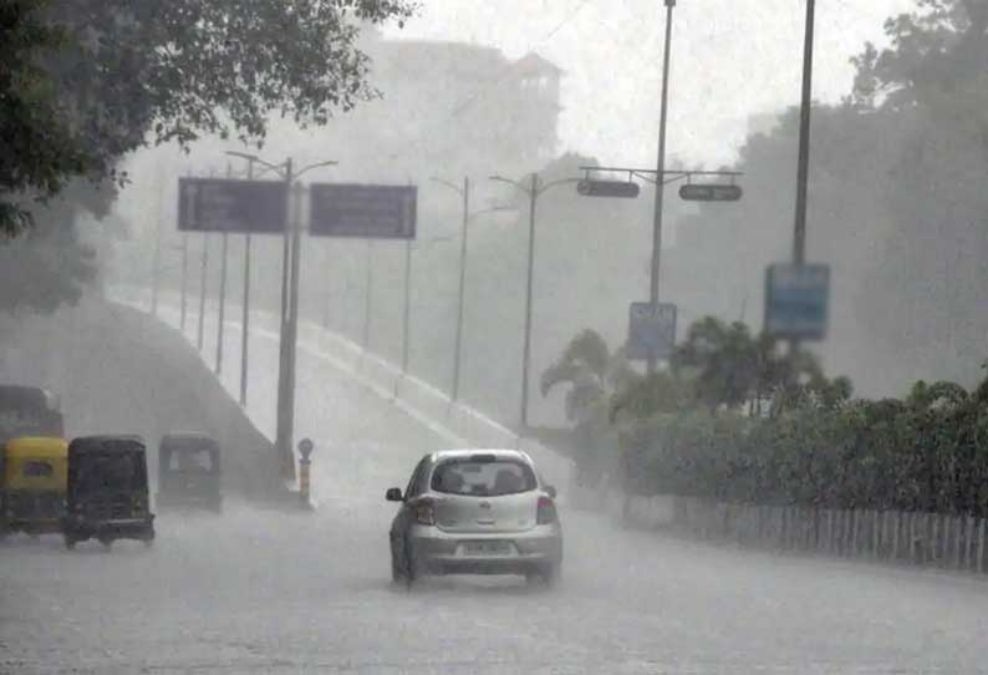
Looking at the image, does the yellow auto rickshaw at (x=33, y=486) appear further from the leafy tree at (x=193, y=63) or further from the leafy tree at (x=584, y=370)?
the leafy tree at (x=584, y=370)

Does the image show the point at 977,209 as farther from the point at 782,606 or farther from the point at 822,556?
the point at 782,606

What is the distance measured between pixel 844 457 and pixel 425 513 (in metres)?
11.3

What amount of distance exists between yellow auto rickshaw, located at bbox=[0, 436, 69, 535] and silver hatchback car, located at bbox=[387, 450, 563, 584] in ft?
56.6

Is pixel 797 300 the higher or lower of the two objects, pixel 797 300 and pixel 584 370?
the higher

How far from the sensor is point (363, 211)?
230 feet

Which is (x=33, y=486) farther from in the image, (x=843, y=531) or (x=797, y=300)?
(x=797, y=300)

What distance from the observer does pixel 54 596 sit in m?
30.5

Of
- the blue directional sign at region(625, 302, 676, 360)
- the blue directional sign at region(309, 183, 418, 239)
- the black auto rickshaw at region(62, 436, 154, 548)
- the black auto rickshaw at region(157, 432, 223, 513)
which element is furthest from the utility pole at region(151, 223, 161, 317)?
the black auto rickshaw at region(62, 436, 154, 548)

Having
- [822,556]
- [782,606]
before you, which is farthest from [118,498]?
[782,606]

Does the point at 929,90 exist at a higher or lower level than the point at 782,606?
higher

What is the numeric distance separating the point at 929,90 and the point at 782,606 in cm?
7215

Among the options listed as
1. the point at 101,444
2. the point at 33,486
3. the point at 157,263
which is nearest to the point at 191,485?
the point at 33,486

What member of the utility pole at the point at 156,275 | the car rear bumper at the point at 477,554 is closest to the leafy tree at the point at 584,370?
the car rear bumper at the point at 477,554

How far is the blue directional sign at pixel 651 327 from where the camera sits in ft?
Result: 204
